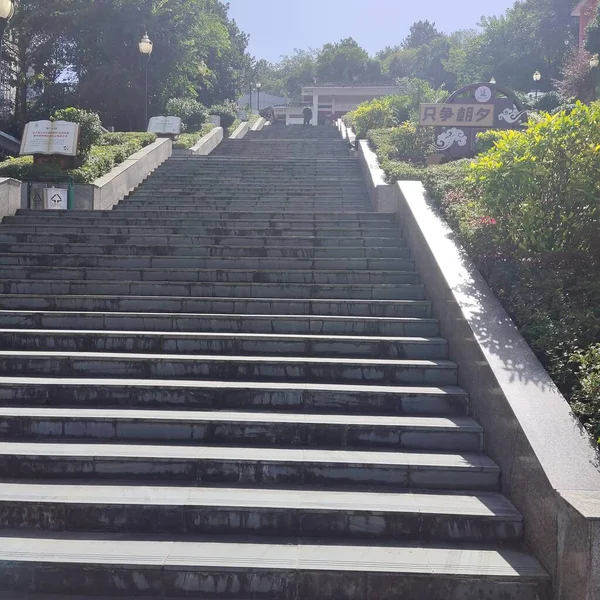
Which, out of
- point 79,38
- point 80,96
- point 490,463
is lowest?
point 490,463

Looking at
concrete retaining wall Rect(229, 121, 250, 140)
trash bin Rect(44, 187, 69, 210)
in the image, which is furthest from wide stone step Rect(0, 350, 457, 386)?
A: concrete retaining wall Rect(229, 121, 250, 140)

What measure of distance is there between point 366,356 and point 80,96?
22.4 meters

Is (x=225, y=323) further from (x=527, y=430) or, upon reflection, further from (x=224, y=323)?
(x=527, y=430)

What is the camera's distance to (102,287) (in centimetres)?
661

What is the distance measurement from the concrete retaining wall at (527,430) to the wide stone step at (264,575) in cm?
31

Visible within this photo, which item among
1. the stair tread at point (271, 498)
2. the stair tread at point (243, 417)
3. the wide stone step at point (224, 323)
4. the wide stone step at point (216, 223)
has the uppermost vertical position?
the wide stone step at point (216, 223)

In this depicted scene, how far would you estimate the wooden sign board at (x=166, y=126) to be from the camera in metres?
18.7

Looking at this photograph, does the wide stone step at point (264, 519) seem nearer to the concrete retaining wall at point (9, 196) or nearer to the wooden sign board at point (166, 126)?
the concrete retaining wall at point (9, 196)

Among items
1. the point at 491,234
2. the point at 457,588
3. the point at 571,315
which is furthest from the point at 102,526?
the point at 491,234

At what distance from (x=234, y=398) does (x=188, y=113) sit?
2070cm

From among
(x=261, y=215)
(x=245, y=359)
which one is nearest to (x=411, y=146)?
(x=261, y=215)

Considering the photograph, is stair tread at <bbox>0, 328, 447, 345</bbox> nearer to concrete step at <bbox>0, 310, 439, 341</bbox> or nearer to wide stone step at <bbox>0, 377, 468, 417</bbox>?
concrete step at <bbox>0, 310, 439, 341</bbox>

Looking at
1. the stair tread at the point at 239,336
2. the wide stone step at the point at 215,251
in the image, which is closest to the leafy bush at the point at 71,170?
the wide stone step at the point at 215,251

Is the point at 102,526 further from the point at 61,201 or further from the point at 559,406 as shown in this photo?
the point at 61,201
